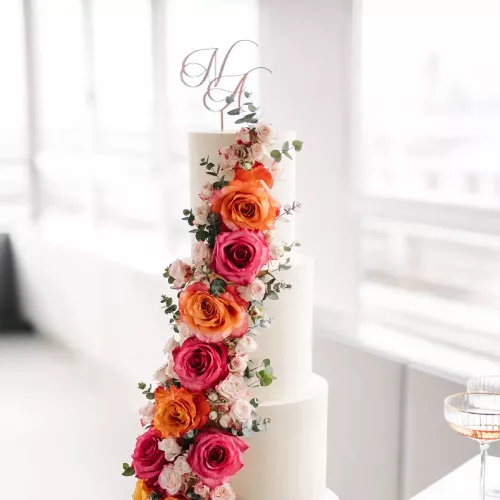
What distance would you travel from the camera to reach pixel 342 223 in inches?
108

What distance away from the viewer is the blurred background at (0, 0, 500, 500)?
2.32 m

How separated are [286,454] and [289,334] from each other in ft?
0.83

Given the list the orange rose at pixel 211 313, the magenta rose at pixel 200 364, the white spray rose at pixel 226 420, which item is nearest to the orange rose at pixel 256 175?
the orange rose at pixel 211 313

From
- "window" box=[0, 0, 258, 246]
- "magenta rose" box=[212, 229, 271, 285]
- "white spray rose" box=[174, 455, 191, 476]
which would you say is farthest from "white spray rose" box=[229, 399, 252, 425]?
"window" box=[0, 0, 258, 246]

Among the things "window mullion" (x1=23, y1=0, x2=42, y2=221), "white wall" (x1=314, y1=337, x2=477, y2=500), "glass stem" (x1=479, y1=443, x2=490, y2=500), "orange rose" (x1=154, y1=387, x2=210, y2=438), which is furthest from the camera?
"window mullion" (x1=23, y1=0, x2=42, y2=221)

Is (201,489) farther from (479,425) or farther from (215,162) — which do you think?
(215,162)

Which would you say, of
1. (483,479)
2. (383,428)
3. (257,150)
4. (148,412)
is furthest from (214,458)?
(383,428)

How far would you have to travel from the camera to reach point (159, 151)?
151 inches

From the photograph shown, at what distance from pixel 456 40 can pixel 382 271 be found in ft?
2.59

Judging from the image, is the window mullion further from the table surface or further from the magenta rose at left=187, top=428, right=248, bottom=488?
the table surface

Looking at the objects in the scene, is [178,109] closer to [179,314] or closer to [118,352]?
[118,352]

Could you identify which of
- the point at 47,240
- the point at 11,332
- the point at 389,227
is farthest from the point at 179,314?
the point at 11,332

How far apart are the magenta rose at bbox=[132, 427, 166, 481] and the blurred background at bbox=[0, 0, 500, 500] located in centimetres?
92

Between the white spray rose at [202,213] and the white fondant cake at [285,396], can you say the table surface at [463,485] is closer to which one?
the white fondant cake at [285,396]
